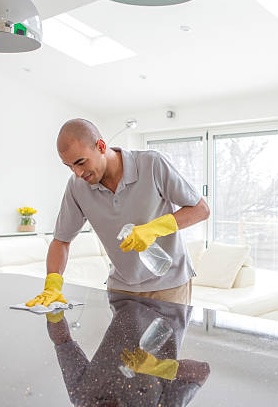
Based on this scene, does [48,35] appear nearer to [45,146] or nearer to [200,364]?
[45,146]

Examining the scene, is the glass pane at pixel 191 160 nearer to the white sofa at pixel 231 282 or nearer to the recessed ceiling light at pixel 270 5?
the white sofa at pixel 231 282

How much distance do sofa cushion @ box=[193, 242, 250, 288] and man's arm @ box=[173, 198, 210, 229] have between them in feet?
9.75

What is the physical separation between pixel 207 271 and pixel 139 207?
3.13 m

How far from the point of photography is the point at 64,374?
2.86 ft

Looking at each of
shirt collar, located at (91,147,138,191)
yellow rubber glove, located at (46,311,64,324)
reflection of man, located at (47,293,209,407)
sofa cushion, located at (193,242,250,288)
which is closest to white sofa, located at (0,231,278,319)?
sofa cushion, located at (193,242,250,288)

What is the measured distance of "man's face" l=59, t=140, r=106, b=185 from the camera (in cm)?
168

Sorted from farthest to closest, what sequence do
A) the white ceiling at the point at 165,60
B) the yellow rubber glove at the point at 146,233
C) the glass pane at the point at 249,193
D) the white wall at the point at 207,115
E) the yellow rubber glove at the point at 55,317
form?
the glass pane at the point at 249,193 → the white wall at the point at 207,115 → the white ceiling at the point at 165,60 → the yellow rubber glove at the point at 146,233 → the yellow rubber glove at the point at 55,317

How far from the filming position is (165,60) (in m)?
4.96

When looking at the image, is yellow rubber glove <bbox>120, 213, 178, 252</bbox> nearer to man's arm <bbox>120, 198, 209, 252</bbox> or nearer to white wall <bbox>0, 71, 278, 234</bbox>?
man's arm <bbox>120, 198, 209, 252</bbox>

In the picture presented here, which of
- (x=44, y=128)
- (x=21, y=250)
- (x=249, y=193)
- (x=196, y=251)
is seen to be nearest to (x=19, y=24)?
(x=21, y=250)

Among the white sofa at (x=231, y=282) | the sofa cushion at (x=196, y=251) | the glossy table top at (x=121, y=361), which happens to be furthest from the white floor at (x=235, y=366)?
the sofa cushion at (x=196, y=251)

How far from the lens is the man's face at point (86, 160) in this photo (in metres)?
1.68

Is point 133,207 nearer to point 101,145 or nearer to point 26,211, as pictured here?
point 101,145

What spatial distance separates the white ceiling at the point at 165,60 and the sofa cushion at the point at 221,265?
171cm
